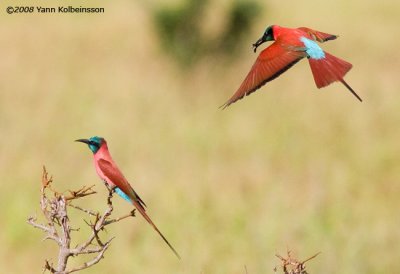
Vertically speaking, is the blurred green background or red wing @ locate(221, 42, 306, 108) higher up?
the blurred green background

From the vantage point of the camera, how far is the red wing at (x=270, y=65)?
2.17 meters

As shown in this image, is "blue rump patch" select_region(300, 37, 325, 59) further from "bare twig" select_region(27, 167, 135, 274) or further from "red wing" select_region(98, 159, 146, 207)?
"red wing" select_region(98, 159, 146, 207)

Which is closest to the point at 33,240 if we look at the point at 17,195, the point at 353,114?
the point at 17,195

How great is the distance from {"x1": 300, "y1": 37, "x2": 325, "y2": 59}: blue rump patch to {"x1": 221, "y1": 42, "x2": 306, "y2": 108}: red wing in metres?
0.05

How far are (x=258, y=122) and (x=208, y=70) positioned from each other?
3831 millimetres

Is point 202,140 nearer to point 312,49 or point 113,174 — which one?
point 113,174

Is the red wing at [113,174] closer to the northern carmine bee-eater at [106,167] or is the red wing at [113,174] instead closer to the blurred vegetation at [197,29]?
the northern carmine bee-eater at [106,167]

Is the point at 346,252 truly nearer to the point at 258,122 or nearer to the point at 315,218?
the point at 315,218

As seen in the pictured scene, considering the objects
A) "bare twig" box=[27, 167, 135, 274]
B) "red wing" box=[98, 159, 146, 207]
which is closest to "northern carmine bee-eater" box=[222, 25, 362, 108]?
"bare twig" box=[27, 167, 135, 274]

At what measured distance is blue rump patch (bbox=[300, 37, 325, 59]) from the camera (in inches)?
92.2

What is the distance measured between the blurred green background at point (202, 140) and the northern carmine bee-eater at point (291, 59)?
4.64m

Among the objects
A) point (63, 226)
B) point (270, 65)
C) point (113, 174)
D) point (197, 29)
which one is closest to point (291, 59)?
point (270, 65)

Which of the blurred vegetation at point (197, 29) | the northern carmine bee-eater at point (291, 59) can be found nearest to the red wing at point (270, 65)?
the northern carmine bee-eater at point (291, 59)

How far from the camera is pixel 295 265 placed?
101 inches
